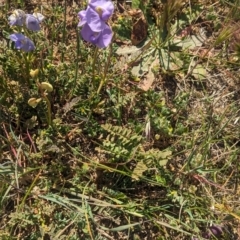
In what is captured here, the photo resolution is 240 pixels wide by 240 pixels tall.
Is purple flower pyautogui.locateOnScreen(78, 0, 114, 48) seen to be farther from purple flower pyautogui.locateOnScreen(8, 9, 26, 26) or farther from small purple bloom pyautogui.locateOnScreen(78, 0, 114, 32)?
purple flower pyautogui.locateOnScreen(8, 9, 26, 26)

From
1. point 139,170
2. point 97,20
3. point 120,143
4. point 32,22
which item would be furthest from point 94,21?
point 139,170

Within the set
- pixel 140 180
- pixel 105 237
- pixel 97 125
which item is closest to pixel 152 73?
pixel 97 125

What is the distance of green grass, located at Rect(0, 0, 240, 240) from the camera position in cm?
184

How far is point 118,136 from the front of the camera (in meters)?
1.93

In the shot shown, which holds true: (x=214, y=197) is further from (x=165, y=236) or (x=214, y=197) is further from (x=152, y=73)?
(x=152, y=73)

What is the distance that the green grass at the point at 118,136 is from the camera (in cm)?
184

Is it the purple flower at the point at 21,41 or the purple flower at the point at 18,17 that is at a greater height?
the purple flower at the point at 18,17

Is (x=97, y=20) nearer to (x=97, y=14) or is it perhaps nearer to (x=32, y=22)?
(x=97, y=14)

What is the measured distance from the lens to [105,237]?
1.86 meters

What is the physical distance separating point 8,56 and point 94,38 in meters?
0.50

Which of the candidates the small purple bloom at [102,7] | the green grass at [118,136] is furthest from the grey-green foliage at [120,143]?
the small purple bloom at [102,7]

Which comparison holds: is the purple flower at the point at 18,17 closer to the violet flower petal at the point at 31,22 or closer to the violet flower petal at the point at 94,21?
the violet flower petal at the point at 31,22

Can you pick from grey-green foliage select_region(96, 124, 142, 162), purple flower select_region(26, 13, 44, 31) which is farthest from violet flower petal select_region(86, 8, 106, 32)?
grey-green foliage select_region(96, 124, 142, 162)

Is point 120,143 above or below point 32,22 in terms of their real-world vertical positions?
below
